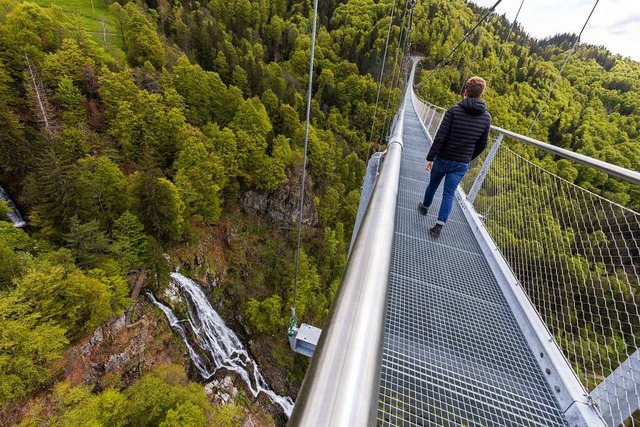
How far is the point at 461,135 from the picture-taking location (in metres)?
3.39

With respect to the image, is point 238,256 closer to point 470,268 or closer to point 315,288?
point 315,288

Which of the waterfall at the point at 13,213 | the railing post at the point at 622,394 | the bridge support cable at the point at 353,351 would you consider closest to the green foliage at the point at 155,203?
the waterfall at the point at 13,213

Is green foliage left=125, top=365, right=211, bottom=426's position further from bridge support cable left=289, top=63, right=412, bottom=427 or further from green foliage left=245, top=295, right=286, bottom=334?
bridge support cable left=289, top=63, right=412, bottom=427

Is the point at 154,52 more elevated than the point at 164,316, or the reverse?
the point at 154,52

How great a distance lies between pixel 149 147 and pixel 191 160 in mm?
3551

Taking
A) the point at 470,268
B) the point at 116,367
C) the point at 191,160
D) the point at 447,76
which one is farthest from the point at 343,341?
the point at 447,76

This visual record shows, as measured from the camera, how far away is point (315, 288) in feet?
95.6

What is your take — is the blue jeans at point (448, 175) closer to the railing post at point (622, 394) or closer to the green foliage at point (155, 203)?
the railing post at point (622, 394)

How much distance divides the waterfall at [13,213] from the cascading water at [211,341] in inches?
354

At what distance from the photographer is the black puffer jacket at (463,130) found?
3327 mm

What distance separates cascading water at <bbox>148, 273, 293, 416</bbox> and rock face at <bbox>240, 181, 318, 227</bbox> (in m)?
11.5

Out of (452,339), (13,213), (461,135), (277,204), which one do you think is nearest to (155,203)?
(13,213)

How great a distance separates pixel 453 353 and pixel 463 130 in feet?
8.00

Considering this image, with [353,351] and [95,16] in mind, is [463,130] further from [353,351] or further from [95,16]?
[95,16]
